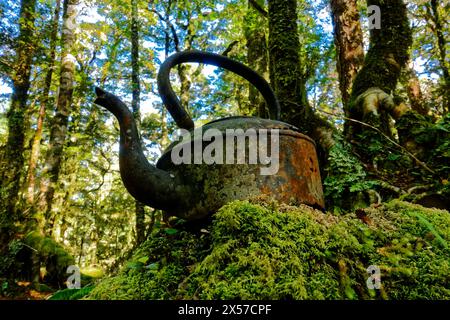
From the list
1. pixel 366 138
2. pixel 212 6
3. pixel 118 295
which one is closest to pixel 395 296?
pixel 118 295

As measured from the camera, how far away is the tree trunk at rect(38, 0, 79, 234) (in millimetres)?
4996

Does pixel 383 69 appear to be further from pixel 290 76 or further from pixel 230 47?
pixel 230 47

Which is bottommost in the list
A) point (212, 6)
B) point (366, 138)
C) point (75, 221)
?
point (75, 221)

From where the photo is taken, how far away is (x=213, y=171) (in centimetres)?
113

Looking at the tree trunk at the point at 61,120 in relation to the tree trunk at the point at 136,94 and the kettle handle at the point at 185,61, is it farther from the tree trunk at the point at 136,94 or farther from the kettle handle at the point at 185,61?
the kettle handle at the point at 185,61

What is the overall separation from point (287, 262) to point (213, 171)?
0.47m

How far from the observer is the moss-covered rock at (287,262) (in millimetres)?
758

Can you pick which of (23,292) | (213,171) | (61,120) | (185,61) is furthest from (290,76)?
(23,292)

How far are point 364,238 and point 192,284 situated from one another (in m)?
0.61

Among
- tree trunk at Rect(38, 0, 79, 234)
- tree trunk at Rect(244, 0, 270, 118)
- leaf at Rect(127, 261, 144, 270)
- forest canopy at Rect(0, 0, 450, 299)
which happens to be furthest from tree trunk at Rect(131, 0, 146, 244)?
leaf at Rect(127, 261, 144, 270)

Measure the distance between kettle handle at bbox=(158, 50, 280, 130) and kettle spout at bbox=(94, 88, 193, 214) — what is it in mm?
256

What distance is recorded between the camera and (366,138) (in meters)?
2.31
